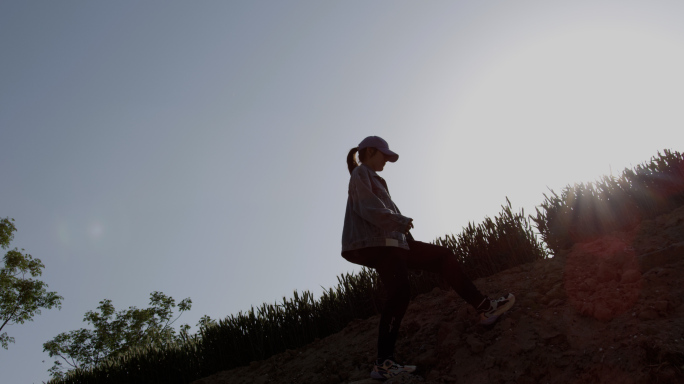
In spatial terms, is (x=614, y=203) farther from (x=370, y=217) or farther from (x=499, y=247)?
(x=370, y=217)

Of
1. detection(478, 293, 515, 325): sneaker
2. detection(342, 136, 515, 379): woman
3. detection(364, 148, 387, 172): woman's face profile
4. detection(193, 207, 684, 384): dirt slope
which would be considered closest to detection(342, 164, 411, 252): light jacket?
detection(342, 136, 515, 379): woman

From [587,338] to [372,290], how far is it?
10.0 ft

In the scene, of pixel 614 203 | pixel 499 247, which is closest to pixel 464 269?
pixel 499 247

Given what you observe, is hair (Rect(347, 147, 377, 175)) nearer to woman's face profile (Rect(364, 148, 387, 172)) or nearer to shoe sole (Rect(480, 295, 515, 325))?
woman's face profile (Rect(364, 148, 387, 172))

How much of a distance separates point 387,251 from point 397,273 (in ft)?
0.55

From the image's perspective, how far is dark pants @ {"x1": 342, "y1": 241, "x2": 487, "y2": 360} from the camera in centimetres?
293

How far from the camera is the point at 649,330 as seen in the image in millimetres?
Result: 2402

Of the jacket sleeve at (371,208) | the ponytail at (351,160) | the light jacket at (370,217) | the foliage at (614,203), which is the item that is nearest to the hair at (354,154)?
the ponytail at (351,160)

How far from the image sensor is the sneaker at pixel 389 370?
2.90 m

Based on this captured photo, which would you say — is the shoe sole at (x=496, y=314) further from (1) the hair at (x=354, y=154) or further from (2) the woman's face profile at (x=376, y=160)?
(1) the hair at (x=354, y=154)

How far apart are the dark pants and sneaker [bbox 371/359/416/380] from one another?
0.17 feet

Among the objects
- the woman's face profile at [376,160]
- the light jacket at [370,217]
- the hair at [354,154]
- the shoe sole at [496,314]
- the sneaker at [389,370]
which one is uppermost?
the hair at [354,154]

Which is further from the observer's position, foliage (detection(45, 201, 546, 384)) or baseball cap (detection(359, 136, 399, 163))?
foliage (detection(45, 201, 546, 384))

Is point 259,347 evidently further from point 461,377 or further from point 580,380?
point 580,380
